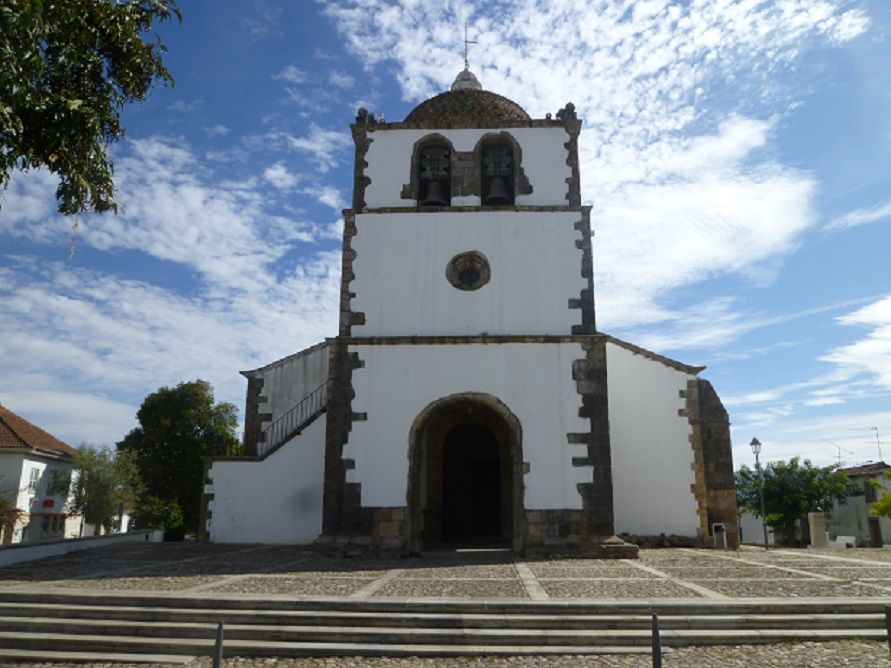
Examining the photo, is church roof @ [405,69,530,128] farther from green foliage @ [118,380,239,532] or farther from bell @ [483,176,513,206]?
green foliage @ [118,380,239,532]

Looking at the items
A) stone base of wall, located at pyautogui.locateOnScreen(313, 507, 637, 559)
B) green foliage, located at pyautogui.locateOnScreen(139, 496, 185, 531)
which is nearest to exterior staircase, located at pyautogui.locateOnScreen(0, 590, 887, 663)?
stone base of wall, located at pyautogui.locateOnScreen(313, 507, 637, 559)

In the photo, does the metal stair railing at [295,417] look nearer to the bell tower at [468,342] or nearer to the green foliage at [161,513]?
the bell tower at [468,342]

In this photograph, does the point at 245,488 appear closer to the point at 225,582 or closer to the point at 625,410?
the point at 225,582

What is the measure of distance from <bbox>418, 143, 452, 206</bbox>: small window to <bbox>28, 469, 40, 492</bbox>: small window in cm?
2540

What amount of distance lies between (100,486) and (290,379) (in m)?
17.8

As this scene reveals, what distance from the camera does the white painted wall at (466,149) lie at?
15.7 m

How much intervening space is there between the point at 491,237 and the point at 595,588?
8.58m

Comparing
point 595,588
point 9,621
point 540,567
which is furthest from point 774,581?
point 9,621

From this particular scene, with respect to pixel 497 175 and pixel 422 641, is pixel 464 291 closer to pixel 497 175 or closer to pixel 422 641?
pixel 497 175

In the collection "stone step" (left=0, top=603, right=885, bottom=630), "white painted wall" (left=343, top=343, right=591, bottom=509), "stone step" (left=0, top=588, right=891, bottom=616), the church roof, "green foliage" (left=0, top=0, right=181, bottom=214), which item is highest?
the church roof

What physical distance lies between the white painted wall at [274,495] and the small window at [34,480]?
64.1 feet

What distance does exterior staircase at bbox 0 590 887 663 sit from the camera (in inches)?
277

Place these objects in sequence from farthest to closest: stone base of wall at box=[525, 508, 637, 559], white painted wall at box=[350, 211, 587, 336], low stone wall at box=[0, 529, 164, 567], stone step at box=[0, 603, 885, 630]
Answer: white painted wall at box=[350, 211, 587, 336] < stone base of wall at box=[525, 508, 637, 559] < low stone wall at box=[0, 529, 164, 567] < stone step at box=[0, 603, 885, 630]

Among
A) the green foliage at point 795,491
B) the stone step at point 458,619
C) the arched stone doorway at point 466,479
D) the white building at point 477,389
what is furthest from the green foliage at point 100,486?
the green foliage at point 795,491
